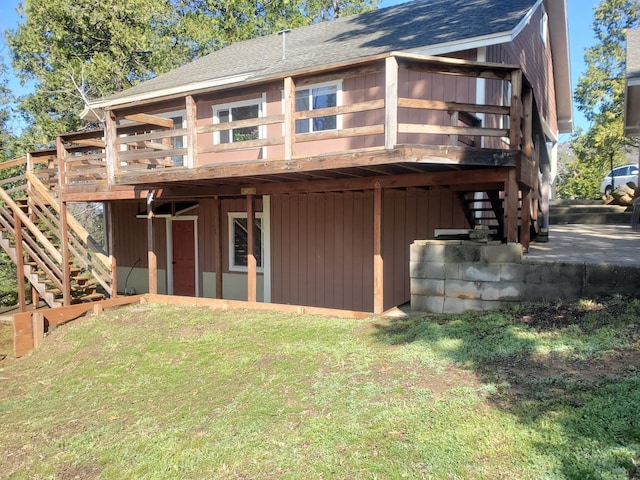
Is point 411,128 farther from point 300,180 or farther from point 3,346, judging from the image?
point 3,346

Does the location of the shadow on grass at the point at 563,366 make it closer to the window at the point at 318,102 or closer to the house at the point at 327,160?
the house at the point at 327,160

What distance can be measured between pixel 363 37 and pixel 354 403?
928 centimetres

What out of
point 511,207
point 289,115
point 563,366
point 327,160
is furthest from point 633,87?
point 563,366

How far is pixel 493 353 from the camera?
4.30 metres

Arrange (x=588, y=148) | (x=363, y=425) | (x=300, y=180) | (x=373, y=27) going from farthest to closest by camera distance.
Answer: (x=588, y=148), (x=373, y=27), (x=300, y=180), (x=363, y=425)

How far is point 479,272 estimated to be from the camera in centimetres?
579

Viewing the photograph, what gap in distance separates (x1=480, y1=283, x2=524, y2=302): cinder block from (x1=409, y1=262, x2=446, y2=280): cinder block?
22.7 inches

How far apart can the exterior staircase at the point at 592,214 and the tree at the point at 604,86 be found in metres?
9.63

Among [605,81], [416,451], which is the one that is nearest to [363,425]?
[416,451]

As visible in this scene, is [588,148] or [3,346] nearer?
[3,346]

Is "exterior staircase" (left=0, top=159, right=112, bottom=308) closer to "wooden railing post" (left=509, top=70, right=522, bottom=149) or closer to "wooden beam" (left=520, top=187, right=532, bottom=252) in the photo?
"wooden beam" (left=520, top=187, right=532, bottom=252)

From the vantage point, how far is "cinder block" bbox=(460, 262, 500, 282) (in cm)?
571

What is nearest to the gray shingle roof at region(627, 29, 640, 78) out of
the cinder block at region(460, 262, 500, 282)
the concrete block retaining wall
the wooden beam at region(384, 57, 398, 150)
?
the concrete block retaining wall

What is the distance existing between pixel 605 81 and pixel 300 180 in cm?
2355
